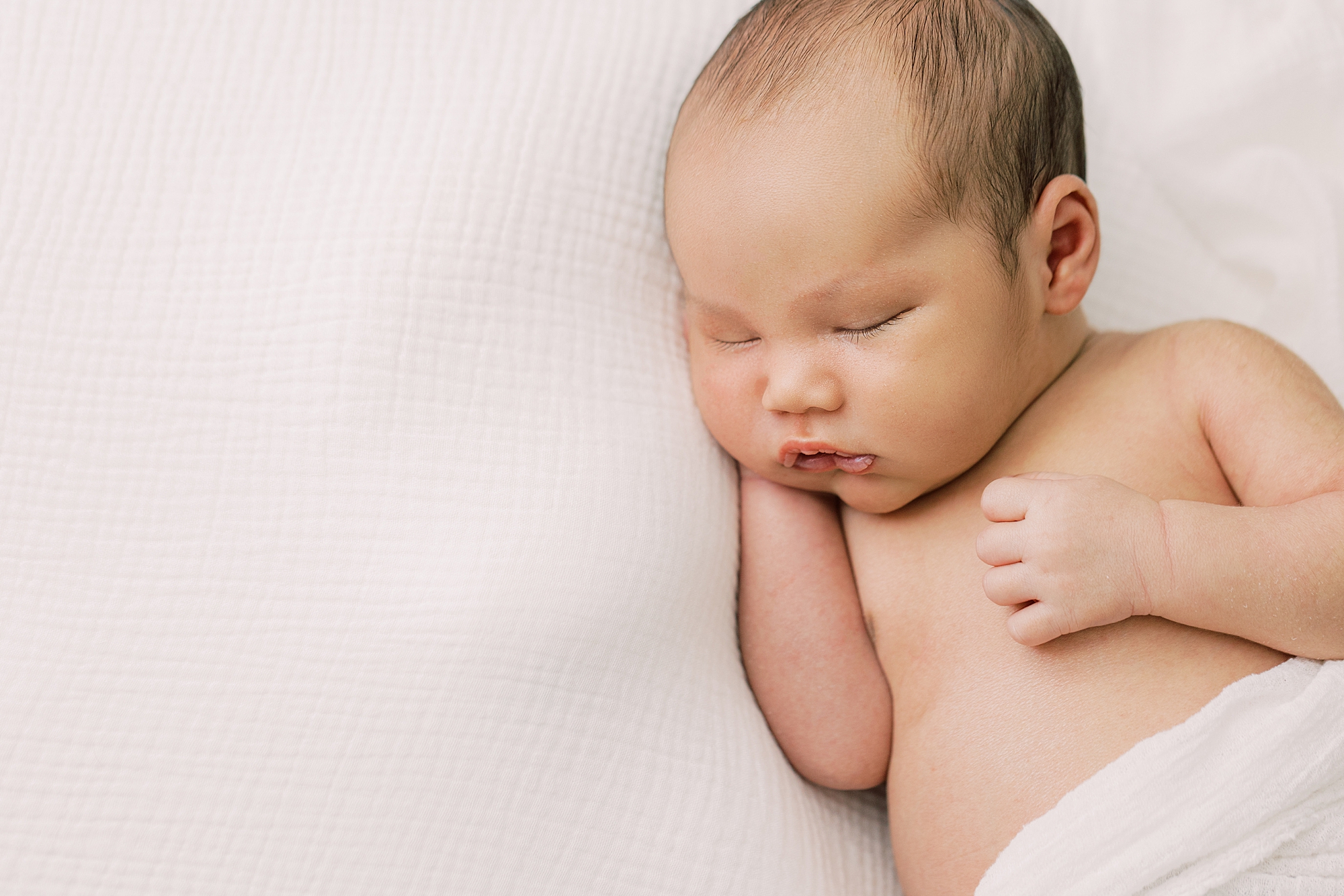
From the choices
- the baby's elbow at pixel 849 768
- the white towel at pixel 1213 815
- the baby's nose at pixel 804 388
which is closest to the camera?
the white towel at pixel 1213 815

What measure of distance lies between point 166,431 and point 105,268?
0.65 feet

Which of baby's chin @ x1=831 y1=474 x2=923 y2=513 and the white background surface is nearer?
the white background surface

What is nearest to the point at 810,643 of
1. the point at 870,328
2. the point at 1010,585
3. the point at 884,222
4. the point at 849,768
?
the point at 849,768

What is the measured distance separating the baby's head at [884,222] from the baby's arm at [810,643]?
0.12 meters

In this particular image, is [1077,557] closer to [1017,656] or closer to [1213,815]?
[1017,656]

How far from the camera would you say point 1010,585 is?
100cm

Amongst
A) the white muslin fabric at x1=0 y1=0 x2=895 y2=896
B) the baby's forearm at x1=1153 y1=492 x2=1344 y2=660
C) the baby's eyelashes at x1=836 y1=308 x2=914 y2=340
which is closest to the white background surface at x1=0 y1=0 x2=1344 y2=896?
the white muslin fabric at x1=0 y1=0 x2=895 y2=896

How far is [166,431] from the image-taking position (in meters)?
1.08

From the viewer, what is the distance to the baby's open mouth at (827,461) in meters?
1.09

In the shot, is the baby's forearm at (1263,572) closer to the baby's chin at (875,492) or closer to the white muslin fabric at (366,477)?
the baby's chin at (875,492)

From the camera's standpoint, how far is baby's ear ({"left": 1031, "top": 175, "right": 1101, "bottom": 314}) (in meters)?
1.06

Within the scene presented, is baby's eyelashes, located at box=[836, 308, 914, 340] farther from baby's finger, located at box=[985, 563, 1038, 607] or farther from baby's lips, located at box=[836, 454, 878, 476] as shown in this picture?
baby's finger, located at box=[985, 563, 1038, 607]

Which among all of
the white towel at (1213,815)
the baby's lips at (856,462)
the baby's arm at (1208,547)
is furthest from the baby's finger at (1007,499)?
the white towel at (1213,815)

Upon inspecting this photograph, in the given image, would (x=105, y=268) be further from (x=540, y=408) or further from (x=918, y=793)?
(x=918, y=793)
